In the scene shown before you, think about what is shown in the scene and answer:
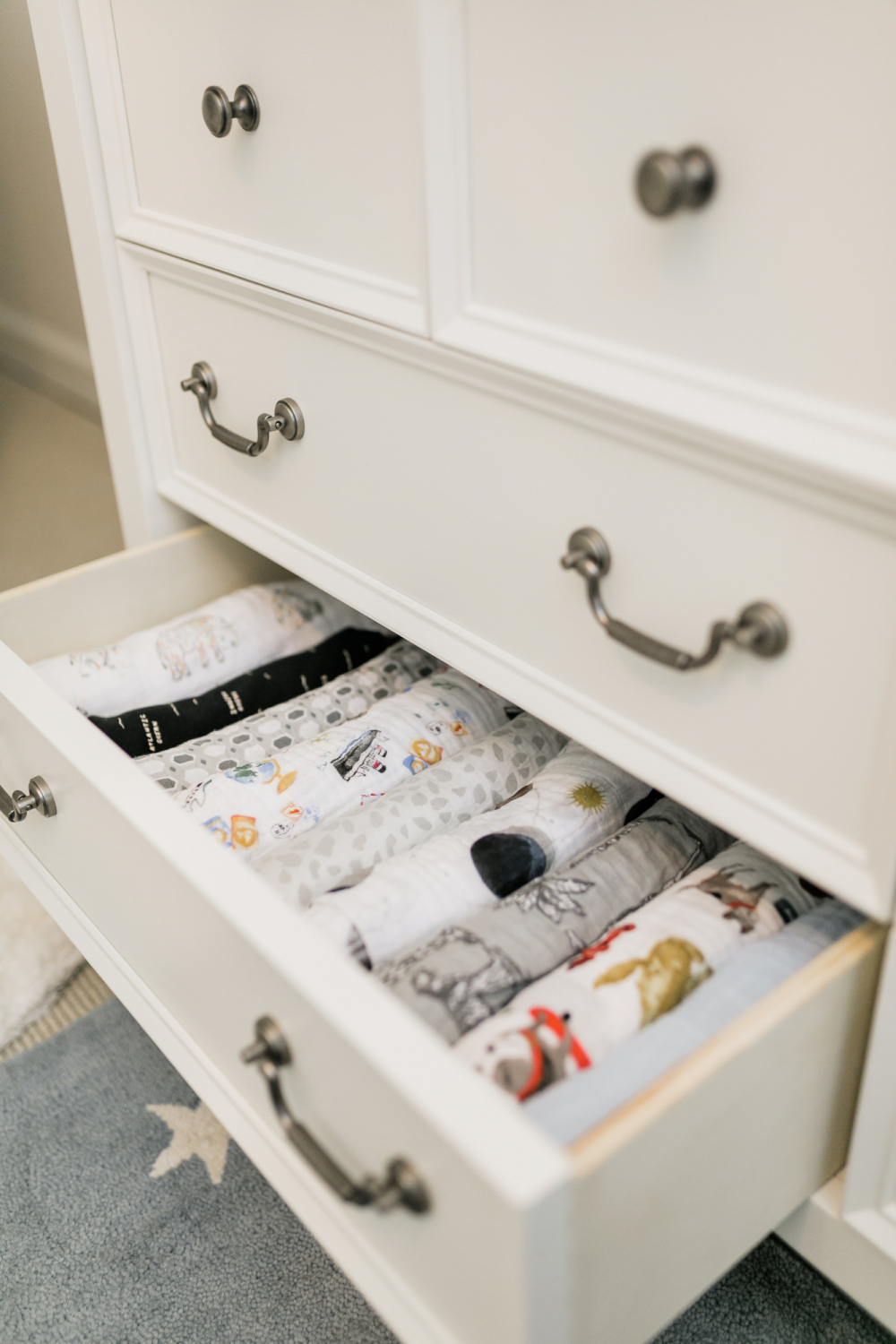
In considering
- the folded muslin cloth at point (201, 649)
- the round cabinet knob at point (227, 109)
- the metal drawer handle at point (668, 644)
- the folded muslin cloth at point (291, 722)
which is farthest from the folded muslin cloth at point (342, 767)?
the round cabinet knob at point (227, 109)

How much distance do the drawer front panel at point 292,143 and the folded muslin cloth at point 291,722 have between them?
289 millimetres

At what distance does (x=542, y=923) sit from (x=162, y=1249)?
380 millimetres

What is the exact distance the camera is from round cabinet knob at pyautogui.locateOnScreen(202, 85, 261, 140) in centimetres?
61

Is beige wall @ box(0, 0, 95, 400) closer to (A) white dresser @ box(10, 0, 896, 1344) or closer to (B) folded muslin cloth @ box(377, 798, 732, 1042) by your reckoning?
(A) white dresser @ box(10, 0, 896, 1344)

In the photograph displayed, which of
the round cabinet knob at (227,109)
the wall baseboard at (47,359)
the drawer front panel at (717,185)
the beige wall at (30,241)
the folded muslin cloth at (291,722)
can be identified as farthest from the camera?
the wall baseboard at (47,359)

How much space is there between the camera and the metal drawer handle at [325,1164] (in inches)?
15.7

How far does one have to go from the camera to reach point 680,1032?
463 mm

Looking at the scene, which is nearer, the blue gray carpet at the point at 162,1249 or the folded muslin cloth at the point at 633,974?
the folded muslin cloth at the point at 633,974

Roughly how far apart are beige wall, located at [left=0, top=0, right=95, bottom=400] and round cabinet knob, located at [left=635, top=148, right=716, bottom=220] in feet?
3.01

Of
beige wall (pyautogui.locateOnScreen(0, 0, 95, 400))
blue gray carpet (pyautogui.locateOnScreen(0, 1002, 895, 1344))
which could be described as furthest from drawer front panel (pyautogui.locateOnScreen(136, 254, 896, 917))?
beige wall (pyautogui.locateOnScreen(0, 0, 95, 400))

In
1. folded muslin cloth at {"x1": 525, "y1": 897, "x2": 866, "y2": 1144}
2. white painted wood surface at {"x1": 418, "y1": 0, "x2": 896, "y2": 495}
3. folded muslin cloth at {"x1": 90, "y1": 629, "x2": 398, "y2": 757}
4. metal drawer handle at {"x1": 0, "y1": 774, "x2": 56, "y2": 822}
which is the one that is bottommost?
folded muslin cloth at {"x1": 90, "y1": 629, "x2": 398, "y2": 757}

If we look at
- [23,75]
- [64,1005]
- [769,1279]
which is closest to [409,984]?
[769,1279]

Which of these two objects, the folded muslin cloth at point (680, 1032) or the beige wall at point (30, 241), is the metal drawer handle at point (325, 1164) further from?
the beige wall at point (30, 241)

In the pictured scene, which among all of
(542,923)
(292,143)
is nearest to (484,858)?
(542,923)
